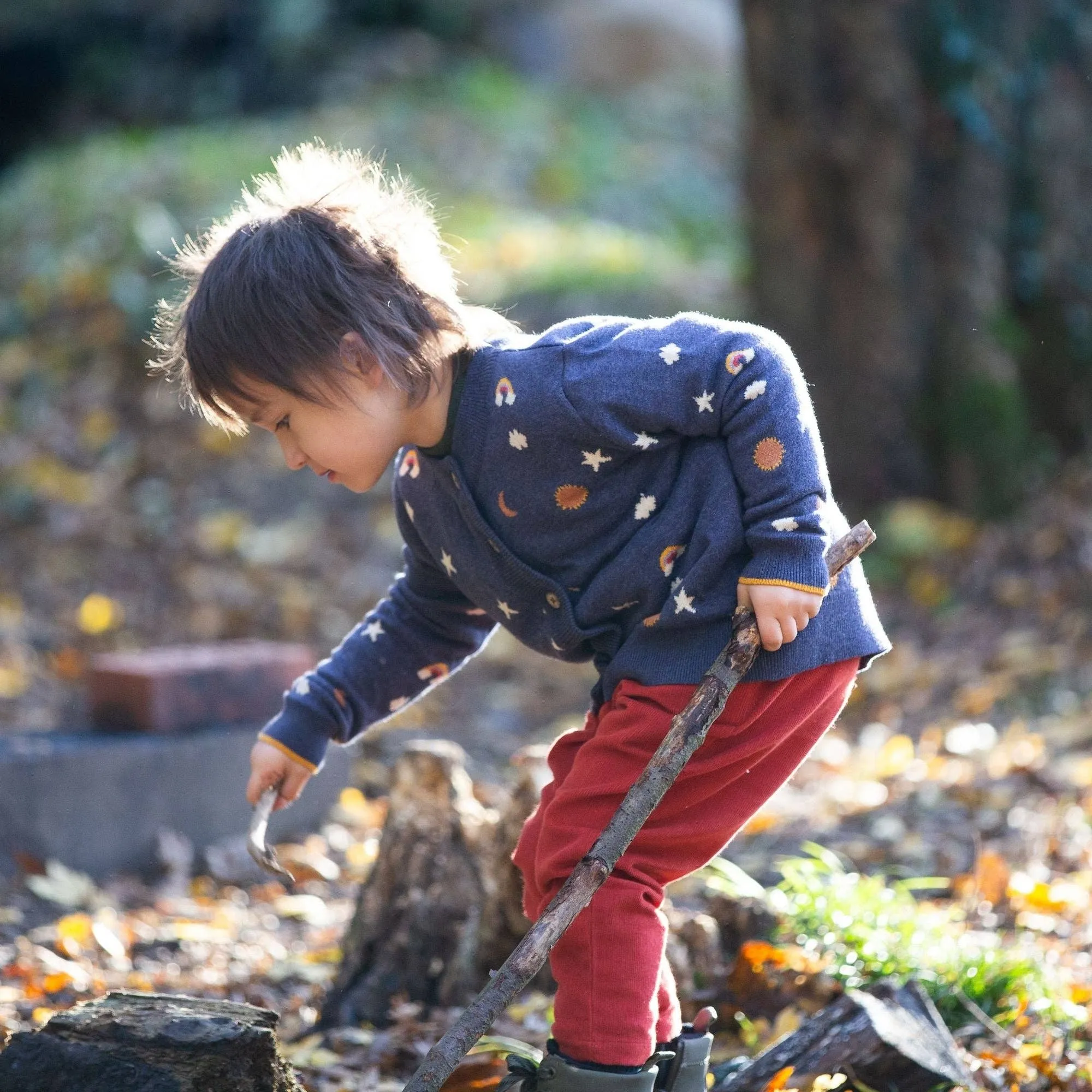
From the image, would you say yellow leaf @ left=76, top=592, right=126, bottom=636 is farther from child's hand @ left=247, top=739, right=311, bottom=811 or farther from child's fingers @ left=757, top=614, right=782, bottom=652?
child's fingers @ left=757, top=614, right=782, bottom=652

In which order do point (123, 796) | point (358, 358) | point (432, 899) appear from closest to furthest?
point (358, 358) < point (432, 899) < point (123, 796)

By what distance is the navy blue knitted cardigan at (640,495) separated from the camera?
80.1 inches

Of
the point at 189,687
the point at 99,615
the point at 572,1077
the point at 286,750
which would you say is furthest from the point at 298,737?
the point at 99,615

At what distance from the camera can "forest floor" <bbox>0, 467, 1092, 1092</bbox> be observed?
2.50m

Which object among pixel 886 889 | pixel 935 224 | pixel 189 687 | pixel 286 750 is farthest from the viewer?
pixel 935 224

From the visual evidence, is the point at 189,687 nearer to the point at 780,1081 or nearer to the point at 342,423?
the point at 342,423

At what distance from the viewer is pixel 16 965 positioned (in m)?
2.84

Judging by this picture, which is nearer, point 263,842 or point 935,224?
point 263,842

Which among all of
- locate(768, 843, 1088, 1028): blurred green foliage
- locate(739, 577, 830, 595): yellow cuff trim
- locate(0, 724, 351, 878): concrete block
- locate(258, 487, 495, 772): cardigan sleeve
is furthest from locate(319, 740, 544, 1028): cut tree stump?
locate(0, 724, 351, 878): concrete block

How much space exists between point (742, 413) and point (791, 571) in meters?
0.25

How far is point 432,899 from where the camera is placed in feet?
9.25

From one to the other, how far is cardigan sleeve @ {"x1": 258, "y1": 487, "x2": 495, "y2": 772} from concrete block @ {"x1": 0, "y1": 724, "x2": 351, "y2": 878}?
5.13 feet

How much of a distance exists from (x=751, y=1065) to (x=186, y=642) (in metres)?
4.19

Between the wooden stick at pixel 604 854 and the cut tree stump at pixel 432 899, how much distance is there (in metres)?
0.88
